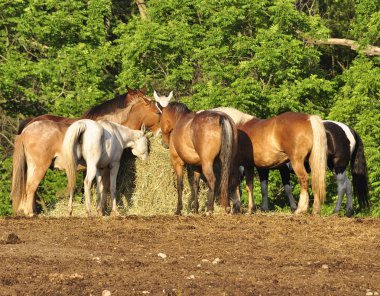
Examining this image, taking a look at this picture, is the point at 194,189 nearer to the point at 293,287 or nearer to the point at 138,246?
the point at 138,246

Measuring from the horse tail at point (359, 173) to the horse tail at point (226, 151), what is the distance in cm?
288

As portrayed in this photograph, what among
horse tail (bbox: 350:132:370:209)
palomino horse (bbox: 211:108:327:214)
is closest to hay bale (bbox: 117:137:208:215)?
palomino horse (bbox: 211:108:327:214)

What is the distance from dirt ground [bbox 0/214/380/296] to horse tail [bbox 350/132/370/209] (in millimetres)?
2341

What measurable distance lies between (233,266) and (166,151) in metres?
7.68

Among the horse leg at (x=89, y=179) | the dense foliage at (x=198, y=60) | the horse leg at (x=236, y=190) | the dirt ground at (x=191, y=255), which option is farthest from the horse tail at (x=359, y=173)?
the dense foliage at (x=198, y=60)

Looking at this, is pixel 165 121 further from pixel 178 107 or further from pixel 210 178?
pixel 210 178

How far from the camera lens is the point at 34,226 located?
1548 cm

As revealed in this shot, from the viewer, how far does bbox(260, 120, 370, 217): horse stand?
725 inches

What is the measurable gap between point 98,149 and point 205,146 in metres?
1.78

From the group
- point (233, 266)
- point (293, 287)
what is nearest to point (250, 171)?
point (233, 266)

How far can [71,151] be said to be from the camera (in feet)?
55.7

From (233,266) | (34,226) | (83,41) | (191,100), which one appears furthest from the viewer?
(83,41)

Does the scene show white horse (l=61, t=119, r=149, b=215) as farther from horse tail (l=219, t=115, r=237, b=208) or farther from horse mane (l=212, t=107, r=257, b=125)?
horse tail (l=219, t=115, r=237, b=208)

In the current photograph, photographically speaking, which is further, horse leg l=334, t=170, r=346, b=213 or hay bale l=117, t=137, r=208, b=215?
hay bale l=117, t=137, r=208, b=215
